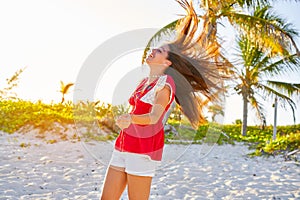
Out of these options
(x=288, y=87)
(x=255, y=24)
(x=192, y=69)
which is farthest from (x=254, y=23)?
(x=192, y=69)

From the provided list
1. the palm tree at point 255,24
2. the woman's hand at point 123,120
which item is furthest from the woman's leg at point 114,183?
the palm tree at point 255,24

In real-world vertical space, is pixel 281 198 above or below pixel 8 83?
below

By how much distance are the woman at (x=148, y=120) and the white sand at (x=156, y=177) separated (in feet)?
6.35

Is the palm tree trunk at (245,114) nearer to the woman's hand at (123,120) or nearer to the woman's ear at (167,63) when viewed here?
the woman's ear at (167,63)

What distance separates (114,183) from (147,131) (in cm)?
38

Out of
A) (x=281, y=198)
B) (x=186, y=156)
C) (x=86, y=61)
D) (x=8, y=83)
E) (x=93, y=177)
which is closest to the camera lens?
(x=86, y=61)

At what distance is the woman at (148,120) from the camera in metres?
2.18

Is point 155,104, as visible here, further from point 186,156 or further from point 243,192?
point 186,156

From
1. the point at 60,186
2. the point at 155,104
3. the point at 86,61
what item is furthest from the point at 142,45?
the point at 60,186

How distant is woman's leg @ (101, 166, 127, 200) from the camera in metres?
2.30

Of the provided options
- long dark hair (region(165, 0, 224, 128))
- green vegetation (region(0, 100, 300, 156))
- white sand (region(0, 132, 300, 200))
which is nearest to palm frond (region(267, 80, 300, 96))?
green vegetation (region(0, 100, 300, 156))

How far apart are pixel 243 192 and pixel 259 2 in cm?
693

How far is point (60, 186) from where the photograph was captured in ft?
15.1

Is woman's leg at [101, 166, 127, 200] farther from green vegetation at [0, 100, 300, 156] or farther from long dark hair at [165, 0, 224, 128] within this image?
green vegetation at [0, 100, 300, 156]
